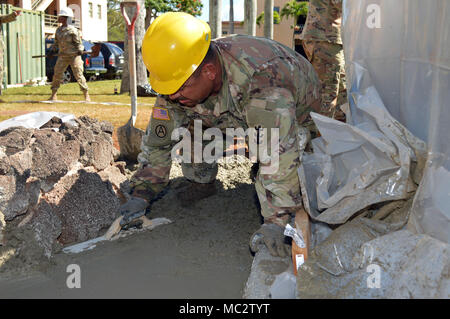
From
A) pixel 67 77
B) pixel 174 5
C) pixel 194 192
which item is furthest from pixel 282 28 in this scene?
pixel 194 192

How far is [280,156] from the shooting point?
2.34 m

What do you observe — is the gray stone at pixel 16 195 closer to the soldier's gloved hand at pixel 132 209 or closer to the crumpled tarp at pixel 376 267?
the soldier's gloved hand at pixel 132 209

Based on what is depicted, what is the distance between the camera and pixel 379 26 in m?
2.57

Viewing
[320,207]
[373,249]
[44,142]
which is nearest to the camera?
[373,249]

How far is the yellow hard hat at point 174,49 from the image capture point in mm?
2295

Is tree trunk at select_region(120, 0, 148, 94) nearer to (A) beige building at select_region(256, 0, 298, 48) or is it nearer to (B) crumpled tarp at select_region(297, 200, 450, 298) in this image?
(B) crumpled tarp at select_region(297, 200, 450, 298)

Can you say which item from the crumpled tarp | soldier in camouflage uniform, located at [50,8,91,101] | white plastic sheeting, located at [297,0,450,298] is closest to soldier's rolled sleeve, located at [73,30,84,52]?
soldier in camouflage uniform, located at [50,8,91,101]

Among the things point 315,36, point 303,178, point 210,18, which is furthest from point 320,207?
point 210,18

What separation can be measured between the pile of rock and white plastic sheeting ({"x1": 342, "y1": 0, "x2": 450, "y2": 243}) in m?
1.59

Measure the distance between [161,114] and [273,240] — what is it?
3.27 feet

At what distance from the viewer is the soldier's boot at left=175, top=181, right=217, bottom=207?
3.32m

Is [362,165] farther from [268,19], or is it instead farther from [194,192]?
[268,19]
